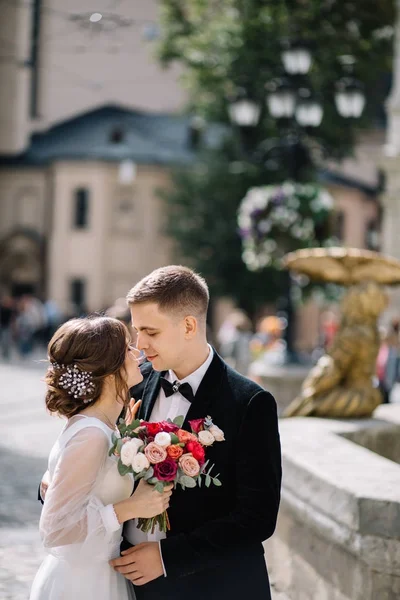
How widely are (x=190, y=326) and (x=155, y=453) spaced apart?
1.67 ft

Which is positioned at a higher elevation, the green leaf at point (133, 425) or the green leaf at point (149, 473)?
the green leaf at point (133, 425)

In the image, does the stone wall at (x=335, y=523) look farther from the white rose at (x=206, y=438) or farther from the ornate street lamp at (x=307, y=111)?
the ornate street lamp at (x=307, y=111)

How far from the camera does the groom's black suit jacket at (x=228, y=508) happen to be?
341 centimetres

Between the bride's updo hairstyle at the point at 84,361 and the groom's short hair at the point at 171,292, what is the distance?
0.14 metres

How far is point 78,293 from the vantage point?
53.1m

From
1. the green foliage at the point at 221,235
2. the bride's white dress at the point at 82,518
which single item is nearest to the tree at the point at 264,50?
the green foliage at the point at 221,235

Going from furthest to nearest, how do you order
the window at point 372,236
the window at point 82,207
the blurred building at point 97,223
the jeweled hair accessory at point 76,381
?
the window at point 82,207, the blurred building at point 97,223, the window at point 372,236, the jeweled hair accessory at point 76,381

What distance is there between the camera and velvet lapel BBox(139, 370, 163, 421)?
3693 millimetres

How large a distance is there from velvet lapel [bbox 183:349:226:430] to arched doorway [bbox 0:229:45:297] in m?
51.0

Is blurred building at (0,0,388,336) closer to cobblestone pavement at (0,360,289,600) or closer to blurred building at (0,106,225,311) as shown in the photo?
blurred building at (0,106,225,311)

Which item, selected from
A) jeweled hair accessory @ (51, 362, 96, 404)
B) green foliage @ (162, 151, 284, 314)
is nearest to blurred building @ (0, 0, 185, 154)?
green foliage @ (162, 151, 284, 314)

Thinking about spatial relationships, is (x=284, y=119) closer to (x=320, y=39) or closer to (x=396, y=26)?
(x=320, y=39)

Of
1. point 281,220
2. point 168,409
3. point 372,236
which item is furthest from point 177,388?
point 372,236

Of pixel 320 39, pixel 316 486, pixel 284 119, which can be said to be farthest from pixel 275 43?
pixel 316 486
